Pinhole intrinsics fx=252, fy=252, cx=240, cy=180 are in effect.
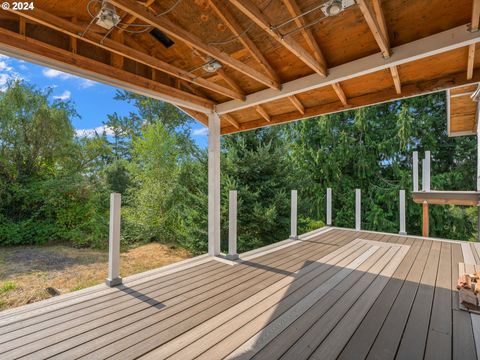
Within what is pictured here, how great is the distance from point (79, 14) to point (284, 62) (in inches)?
83.8

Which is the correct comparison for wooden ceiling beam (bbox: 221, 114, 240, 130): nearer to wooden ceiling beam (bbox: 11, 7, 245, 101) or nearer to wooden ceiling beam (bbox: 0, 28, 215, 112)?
wooden ceiling beam (bbox: 0, 28, 215, 112)

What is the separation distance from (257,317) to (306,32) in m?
2.62

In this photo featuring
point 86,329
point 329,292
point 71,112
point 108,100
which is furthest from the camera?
point 108,100

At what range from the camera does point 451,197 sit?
18.0 feet

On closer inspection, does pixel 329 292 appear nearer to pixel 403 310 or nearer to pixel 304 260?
pixel 403 310

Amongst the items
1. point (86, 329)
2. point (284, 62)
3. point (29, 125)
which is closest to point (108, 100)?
point (29, 125)

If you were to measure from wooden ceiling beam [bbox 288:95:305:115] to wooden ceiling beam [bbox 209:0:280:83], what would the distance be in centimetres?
70

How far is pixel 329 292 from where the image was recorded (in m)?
2.54

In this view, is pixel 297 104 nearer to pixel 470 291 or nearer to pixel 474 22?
pixel 474 22

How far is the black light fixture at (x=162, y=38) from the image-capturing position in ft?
8.93

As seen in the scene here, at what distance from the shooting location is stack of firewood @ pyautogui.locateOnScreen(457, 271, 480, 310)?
215 cm

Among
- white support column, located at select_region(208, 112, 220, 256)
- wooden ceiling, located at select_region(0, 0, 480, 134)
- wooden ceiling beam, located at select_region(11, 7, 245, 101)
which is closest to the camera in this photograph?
wooden ceiling beam, located at select_region(11, 7, 245, 101)

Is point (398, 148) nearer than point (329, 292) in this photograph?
No

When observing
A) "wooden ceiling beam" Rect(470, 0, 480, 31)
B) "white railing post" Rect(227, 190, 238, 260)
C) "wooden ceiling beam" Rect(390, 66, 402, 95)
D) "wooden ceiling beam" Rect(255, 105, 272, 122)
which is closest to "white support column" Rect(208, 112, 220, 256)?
"white railing post" Rect(227, 190, 238, 260)
